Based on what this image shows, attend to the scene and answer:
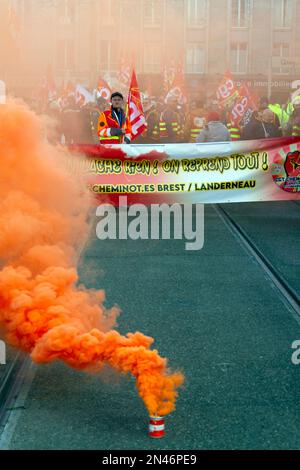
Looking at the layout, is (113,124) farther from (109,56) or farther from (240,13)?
(240,13)

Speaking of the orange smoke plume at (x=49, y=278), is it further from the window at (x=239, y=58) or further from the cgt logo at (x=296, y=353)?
the window at (x=239, y=58)

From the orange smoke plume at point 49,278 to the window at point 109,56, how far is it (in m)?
38.9

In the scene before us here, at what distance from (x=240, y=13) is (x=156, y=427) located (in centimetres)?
5690

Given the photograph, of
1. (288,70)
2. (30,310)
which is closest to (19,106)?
(30,310)

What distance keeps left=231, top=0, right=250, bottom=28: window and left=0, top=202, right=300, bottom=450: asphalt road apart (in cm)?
5084

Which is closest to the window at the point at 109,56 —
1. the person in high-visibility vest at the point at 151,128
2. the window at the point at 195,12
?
the window at the point at 195,12

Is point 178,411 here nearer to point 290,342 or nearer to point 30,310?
point 30,310

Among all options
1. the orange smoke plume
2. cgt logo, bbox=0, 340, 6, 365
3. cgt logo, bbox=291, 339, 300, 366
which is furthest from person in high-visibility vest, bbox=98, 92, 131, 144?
cgt logo, bbox=0, 340, 6, 365

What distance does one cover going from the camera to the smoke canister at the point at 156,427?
15.3ft

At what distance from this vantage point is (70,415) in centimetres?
501

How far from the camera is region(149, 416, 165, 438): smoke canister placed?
466 centimetres

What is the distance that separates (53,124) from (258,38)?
55774mm

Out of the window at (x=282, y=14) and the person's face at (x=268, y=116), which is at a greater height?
the window at (x=282, y=14)

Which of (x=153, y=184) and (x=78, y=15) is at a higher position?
(x=78, y=15)
